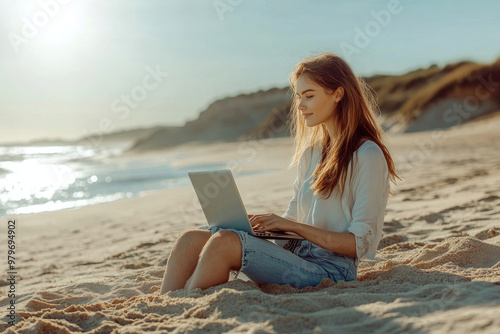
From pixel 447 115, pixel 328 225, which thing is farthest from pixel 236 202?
pixel 447 115

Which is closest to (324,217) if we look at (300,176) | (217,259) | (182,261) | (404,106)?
(300,176)

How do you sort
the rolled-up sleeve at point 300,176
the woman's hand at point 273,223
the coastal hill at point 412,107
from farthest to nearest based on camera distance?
the coastal hill at point 412,107
the rolled-up sleeve at point 300,176
the woman's hand at point 273,223

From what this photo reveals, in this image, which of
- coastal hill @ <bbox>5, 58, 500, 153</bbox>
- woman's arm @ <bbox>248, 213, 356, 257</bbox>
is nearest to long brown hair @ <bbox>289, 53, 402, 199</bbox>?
woman's arm @ <bbox>248, 213, 356, 257</bbox>

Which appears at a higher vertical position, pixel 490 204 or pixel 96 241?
pixel 96 241

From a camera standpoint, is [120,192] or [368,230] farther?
[120,192]

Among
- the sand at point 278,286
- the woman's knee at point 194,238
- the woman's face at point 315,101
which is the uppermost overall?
the woman's face at point 315,101

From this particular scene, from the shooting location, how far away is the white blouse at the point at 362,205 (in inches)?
109

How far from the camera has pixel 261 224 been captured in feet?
9.34

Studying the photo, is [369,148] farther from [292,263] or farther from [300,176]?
[292,263]

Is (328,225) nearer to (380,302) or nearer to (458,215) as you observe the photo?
(380,302)

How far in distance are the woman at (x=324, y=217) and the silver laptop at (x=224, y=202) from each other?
6cm

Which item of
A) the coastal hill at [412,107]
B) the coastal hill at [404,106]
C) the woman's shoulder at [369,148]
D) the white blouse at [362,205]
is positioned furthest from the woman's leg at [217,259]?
the coastal hill at [412,107]

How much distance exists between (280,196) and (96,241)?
10.7 ft

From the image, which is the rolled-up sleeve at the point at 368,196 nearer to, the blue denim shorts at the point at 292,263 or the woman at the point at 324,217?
the woman at the point at 324,217
